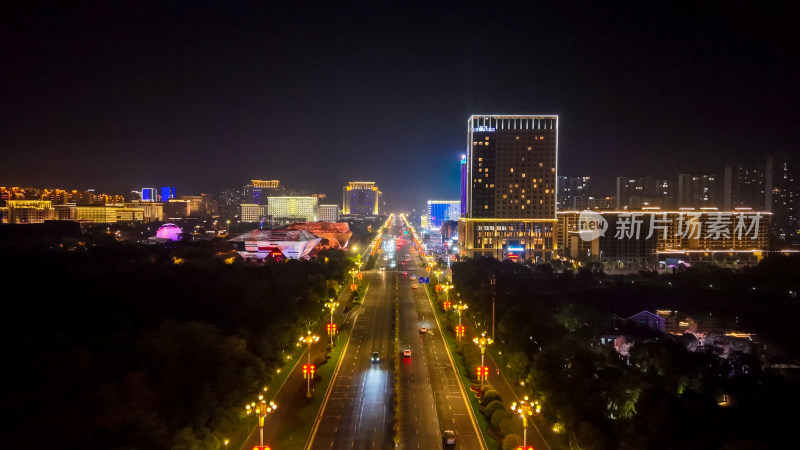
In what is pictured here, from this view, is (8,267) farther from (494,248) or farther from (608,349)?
(494,248)

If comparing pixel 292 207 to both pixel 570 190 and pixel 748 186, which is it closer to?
pixel 570 190

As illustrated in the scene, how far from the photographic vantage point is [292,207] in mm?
139000

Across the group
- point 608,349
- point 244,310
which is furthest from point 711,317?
point 244,310

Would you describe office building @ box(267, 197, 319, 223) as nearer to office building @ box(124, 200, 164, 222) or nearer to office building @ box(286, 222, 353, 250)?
office building @ box(124, 200, 164, 222)

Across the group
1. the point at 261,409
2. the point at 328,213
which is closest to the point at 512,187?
the point at 261,409

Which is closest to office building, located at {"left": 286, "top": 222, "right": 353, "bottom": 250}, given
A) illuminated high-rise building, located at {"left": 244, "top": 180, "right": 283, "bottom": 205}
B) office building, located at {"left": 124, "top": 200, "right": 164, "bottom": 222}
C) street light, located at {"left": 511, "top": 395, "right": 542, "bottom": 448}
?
street light, located at {"left": 511, "top": 395, "right": 542, "bottom": 448}

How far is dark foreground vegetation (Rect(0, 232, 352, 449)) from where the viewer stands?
11.7m

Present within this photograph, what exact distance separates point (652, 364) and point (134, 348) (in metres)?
15.8

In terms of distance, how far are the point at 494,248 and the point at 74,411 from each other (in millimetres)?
50358

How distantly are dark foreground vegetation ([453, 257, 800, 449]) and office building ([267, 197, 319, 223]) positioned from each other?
109 m

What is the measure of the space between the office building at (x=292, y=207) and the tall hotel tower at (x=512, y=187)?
280 ft

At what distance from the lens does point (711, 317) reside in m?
27.0

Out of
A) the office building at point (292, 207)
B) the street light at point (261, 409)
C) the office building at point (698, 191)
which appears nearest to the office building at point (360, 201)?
the office building at point (292, 207)

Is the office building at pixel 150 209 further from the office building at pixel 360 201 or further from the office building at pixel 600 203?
the office building at pixel 600 203
